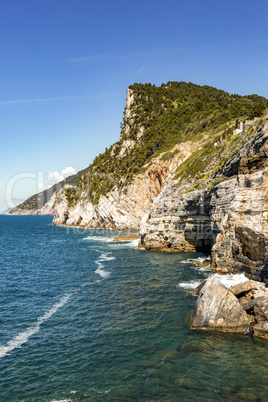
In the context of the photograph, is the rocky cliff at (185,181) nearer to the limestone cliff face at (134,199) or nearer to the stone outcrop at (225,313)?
the limestone cliff face at (134,199)

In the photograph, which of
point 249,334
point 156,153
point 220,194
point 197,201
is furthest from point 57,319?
point 156,153

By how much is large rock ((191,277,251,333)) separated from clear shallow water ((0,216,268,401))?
777 mm

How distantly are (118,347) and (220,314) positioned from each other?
22.9ft

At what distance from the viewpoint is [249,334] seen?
17.8 metres

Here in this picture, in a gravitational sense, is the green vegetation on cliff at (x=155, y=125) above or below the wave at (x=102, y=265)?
above

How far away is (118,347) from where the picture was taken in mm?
16891

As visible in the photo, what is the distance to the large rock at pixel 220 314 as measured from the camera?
18.3m

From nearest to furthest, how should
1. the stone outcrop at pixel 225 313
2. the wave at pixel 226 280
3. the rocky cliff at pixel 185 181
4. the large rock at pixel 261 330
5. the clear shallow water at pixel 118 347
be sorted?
the clear shallow water at pixel 118 347 → the large rock at pixel 261 330 → the stone outcrop at pixel 225 313 → the wave at pixel 226 280 → the rocky cliff at pixel 185 181

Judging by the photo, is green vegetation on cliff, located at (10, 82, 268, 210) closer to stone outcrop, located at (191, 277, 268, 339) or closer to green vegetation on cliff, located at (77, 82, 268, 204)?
green vegetation on cliff, located at (77, 82, 268, 204)

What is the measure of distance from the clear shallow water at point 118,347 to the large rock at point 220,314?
2.55 ft

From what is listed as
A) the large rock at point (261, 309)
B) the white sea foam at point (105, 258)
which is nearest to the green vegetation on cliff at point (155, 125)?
the white sea foam at point (105, 258)

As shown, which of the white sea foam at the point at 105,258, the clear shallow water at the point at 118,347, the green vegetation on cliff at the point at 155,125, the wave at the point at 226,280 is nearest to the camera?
the clear shallow water at the point at 118,347

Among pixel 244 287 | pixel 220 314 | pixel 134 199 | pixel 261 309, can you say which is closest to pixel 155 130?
pixel 134 199

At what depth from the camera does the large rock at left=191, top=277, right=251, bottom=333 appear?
1828 centimetres
